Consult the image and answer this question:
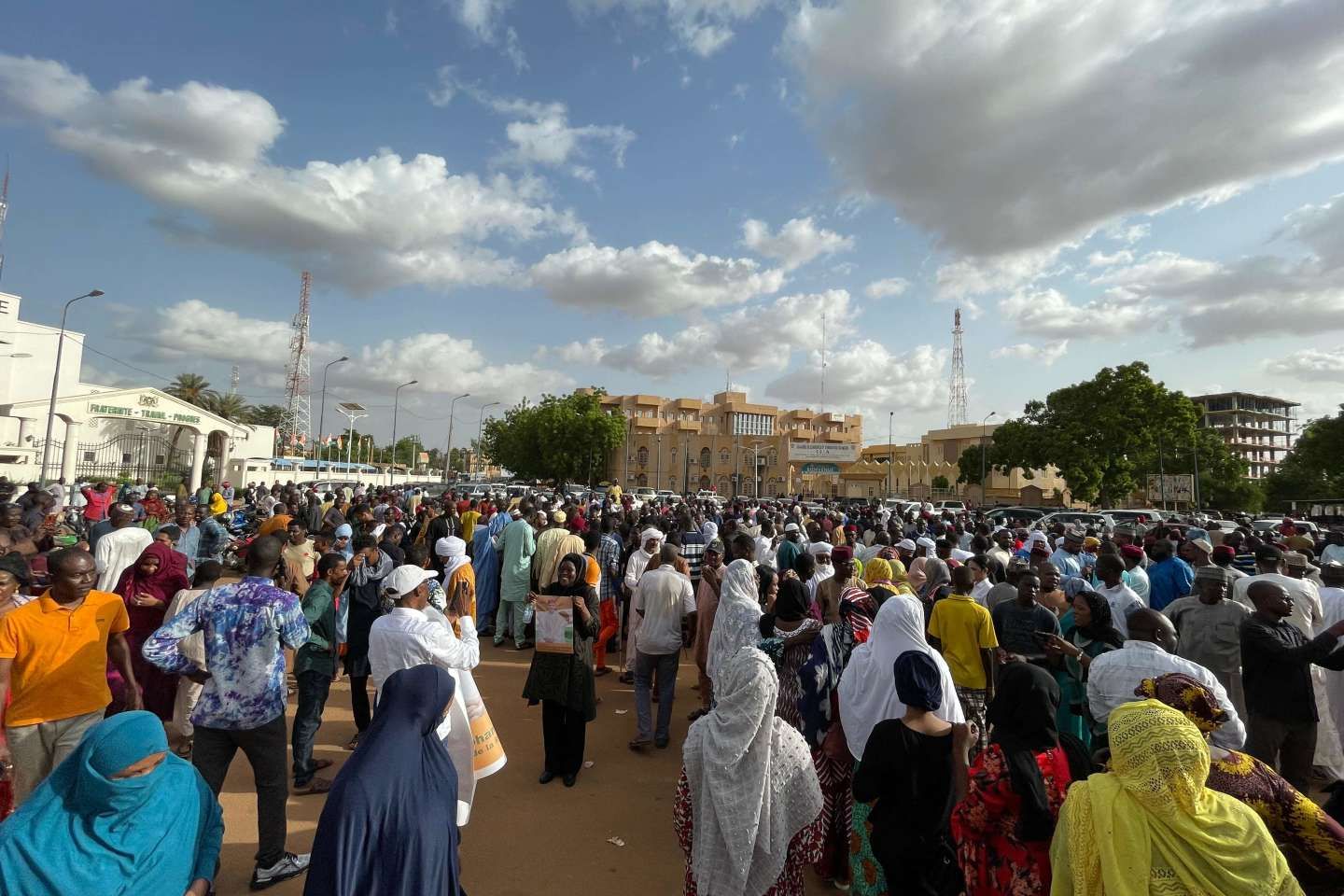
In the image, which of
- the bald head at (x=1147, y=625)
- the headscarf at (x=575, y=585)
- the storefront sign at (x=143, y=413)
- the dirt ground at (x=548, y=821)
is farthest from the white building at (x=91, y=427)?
the bald head at (x=1147, y=625)

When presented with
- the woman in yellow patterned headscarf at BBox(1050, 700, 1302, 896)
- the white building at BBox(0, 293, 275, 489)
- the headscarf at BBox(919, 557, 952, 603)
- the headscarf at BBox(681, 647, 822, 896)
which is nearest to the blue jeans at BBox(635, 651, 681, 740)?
the headscarf at BBox(919, 557, 952, 603)

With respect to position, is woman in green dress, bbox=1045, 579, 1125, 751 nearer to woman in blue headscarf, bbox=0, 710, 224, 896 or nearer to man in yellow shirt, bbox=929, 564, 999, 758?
man in yellow shirt, bbox=929, 564, 999, 758

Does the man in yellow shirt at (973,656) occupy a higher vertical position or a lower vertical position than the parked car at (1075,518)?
lower

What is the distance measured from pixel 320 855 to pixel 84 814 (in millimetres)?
678

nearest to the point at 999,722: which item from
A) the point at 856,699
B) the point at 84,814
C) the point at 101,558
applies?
the point at 856,699

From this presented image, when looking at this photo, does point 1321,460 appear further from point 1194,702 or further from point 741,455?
point 1194,702

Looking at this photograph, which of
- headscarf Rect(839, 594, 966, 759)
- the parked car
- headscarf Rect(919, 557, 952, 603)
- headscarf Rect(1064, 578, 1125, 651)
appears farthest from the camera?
the parked car

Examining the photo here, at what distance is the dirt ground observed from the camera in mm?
3697

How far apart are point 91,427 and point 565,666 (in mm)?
32129

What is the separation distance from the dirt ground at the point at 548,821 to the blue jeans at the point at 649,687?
186 millimetres

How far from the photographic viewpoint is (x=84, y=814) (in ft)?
6.14

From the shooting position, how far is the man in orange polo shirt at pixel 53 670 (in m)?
3.22

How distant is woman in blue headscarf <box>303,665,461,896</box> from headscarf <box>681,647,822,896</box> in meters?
1.02

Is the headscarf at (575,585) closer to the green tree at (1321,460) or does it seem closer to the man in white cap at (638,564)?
the man in white cap at (638,564)
